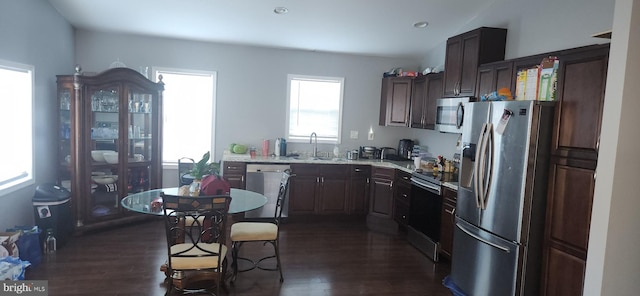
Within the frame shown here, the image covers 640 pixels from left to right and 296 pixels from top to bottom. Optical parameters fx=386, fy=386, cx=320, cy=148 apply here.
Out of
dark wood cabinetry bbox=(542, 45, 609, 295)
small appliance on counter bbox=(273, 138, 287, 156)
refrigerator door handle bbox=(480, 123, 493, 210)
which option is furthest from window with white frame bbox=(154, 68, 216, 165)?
dark wood cabinetry bbox=(542, 45, 609, 295)

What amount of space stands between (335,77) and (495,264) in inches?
140

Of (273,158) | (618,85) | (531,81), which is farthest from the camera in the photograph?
(273,158)

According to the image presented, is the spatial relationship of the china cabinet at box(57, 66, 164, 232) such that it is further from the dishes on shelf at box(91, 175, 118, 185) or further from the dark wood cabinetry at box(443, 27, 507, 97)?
the dark wood cabinetry at box(443, 27, 507, 97)

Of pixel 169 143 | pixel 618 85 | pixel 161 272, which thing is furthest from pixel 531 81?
pixel 169 143

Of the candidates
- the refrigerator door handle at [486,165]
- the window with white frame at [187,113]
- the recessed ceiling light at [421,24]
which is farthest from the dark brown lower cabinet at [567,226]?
the window with white frame at [187,113]

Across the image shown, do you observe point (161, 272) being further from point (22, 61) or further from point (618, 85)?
point (618, 85)

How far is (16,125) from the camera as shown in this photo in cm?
375

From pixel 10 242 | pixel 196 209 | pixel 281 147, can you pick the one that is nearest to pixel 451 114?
pixel 281 147

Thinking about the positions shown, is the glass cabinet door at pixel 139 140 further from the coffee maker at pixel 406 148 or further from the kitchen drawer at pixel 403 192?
the coffee maker at pixel 406 148

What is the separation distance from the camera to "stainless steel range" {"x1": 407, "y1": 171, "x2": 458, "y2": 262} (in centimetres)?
402

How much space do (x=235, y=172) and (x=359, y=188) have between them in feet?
5.53

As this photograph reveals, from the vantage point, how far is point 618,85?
2.04 meters

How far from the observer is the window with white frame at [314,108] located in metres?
5.67

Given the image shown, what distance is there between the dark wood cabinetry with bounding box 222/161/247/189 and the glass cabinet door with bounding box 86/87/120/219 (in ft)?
4.03
